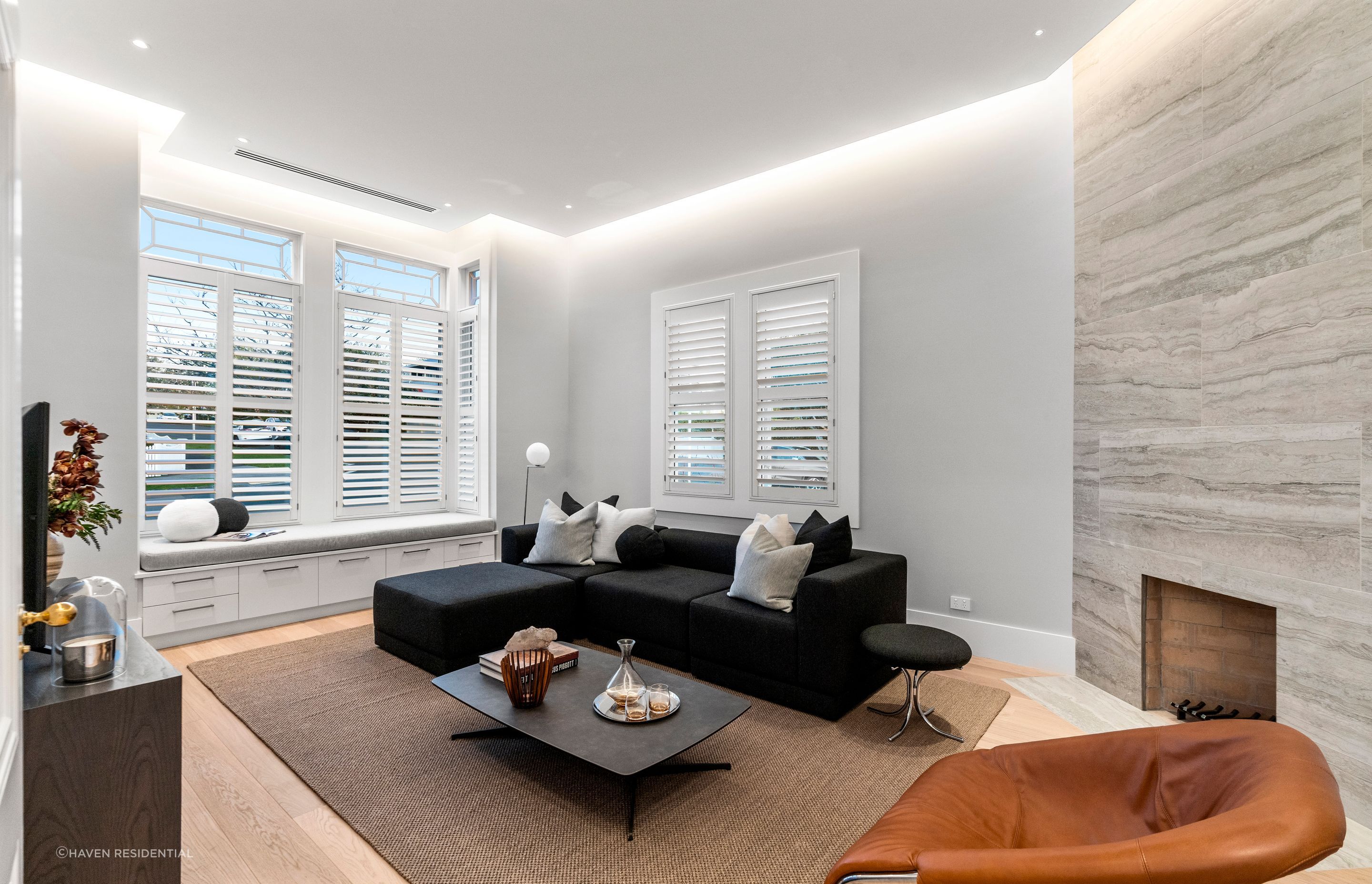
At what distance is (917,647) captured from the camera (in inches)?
106

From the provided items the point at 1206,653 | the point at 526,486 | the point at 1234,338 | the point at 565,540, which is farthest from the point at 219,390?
the point at 1206,653

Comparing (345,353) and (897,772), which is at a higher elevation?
(345,353)

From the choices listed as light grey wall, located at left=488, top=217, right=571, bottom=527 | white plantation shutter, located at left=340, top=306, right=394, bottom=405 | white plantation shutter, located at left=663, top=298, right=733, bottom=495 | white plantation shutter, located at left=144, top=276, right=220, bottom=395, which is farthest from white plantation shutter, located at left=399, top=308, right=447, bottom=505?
white plantation shutter, located at left=663, top=298, right=733, bottom=495

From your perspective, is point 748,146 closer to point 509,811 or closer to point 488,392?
point 488,392

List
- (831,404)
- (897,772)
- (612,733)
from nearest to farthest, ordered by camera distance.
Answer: (612,733) < (897,772) < (831,404)

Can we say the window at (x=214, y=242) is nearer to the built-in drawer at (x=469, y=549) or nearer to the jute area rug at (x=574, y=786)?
the built-in drawer at (x=469, y=549)

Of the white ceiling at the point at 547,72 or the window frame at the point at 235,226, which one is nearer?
the white ceiling at the point at 547,72

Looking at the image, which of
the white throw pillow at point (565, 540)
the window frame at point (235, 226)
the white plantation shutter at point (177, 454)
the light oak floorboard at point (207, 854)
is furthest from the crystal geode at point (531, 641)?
the window frame at point (235, 226)

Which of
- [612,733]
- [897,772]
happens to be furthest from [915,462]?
[612,733]

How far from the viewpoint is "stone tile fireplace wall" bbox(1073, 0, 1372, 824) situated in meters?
2.13

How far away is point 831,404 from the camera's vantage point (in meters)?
4.14

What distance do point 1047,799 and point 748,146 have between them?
369 cm

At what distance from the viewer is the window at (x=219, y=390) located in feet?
13.9

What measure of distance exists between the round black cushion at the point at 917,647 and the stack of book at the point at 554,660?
1.27 m
